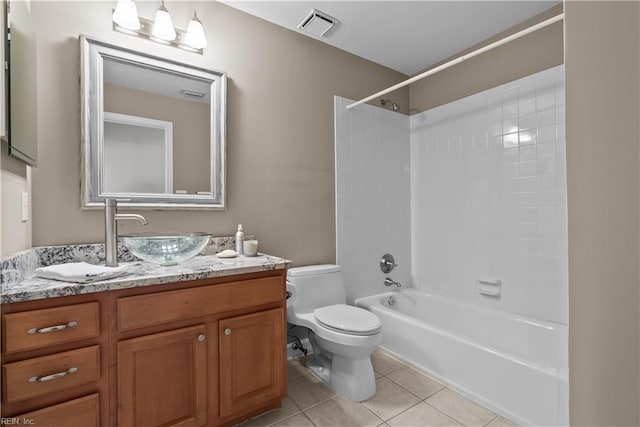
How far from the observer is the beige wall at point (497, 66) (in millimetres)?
2176

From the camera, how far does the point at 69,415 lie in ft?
3.73

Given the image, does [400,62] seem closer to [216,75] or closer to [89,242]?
[216,75]

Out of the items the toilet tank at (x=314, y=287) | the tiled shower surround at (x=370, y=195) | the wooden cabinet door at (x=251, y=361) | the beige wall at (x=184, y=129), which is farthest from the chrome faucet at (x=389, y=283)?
the beige wall at (x=184, y=129)

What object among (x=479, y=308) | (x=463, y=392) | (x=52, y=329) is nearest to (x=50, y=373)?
(x=52, y=329)

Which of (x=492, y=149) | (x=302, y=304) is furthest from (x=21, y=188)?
(x=492, y=149)

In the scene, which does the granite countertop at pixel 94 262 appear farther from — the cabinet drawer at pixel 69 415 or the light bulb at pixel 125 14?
the light bulb at pixel 125 14

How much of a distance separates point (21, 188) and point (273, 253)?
1378 mm

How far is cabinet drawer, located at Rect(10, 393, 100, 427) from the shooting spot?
3.53ft

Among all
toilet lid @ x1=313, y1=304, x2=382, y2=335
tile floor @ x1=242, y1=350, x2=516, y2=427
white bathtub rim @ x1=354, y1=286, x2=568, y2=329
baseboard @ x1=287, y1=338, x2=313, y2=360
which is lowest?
tile floor @ x1=242, y1=350, x2=516, y2=427

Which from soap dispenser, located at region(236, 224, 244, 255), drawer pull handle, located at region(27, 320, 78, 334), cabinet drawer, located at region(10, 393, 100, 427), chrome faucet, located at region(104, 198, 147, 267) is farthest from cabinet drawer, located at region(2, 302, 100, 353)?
soap dispenser, located at region(236, 224, 244, 255)

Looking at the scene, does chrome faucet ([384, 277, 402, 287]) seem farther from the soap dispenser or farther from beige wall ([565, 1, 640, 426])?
beige wall ([565, 1, 640, 426])

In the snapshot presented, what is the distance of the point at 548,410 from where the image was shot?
1.54 meters

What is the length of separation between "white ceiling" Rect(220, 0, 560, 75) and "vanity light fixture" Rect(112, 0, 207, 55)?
0.38 meters

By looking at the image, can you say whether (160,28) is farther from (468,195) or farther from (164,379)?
(468,195)
